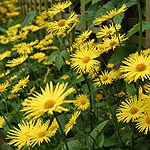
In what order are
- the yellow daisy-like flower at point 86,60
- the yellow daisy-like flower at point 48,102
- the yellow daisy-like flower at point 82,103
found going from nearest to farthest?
the yellow daisy-like flower at point 48,102 < the yellow daisy-like flower at point 86,60 < the yellow daisy-like flower at point 82,103

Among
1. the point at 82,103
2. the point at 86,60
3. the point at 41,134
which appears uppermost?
the point at 86,60

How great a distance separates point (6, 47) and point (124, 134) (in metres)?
2.68

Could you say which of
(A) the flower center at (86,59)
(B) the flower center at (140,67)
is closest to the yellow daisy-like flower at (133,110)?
(B) the flower center at (140,67)

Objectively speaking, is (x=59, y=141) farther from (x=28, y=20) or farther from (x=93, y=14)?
(x=28, y=20)

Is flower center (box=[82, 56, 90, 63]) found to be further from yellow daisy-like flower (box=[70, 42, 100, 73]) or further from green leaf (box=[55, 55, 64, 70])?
green leaf (box=[55, 55, 64, 70])

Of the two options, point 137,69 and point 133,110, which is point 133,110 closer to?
point 133,110

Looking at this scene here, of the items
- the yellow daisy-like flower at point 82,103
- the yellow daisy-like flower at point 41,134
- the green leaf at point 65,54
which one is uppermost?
the green leaf at point 65,54

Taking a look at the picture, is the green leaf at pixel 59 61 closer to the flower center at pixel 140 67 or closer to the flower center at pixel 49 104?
the flower center at pixel 140 67

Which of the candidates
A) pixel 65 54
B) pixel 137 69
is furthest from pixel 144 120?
pixel 65 54

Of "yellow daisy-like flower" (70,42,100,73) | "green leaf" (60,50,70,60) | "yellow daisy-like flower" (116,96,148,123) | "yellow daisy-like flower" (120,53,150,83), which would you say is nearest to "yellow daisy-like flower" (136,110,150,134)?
"yellow daisy-like flower" (116,96,148,123)

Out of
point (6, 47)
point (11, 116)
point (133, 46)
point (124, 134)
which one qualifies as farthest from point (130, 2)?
point (6, 47)

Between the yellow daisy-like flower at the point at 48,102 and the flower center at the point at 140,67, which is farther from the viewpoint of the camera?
the flower center at the point at 140,67

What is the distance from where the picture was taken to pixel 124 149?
1.35 metres

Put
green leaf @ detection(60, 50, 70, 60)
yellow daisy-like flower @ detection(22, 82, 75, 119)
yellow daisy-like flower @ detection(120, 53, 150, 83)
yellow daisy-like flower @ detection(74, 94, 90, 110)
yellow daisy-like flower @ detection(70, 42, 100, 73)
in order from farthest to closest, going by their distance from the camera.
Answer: green leaf @ detection(60, 50, 70, 60), yellow daisy-like flower @ detection(74, 94, 90, 110), yellow daisy-like flower @ detection(70, 42, 100, 73), yellow daisy-like flower @ detection(120, 53, 150, 83), yellow daisy-like flower @ detection(22, 82, 75, 119)
